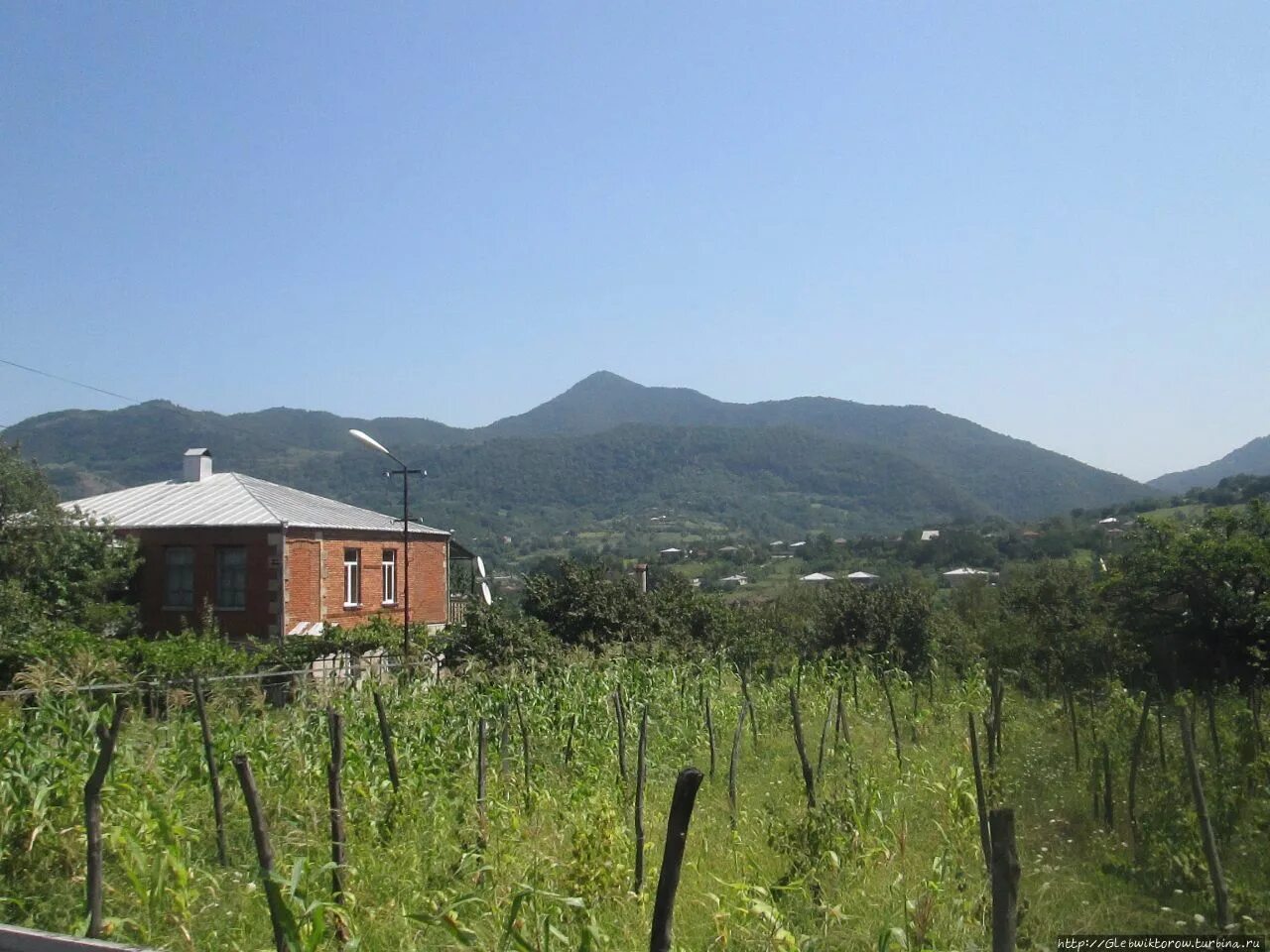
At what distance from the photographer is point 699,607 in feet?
68.8

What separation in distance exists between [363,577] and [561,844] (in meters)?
25.5

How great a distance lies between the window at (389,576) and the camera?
102ft

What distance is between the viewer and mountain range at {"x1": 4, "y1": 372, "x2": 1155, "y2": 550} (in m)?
102

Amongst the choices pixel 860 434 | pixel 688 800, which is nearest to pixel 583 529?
pixel 860 434

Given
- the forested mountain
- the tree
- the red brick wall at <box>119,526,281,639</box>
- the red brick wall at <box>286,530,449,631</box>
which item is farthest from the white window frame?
the forested mountain

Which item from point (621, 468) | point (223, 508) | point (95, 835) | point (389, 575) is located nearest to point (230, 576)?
point (223, 508)

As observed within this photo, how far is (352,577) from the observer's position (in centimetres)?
2933

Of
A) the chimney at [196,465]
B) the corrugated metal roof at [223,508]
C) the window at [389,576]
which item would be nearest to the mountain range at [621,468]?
the chimney at [196,465]

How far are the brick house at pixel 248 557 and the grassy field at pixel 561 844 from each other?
18292 millimetres

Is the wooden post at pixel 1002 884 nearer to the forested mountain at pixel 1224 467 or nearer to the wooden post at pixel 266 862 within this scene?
the wooden post at pixel 266 862

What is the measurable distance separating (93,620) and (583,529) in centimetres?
9215

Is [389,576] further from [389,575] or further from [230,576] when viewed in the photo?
[230,576]

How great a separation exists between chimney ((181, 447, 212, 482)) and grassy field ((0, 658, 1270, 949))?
2571 cm

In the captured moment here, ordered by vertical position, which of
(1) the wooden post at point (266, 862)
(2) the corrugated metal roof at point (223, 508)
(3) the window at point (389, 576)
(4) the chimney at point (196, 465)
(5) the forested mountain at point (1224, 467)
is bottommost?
(1) the wooden post at point (266, 862)
